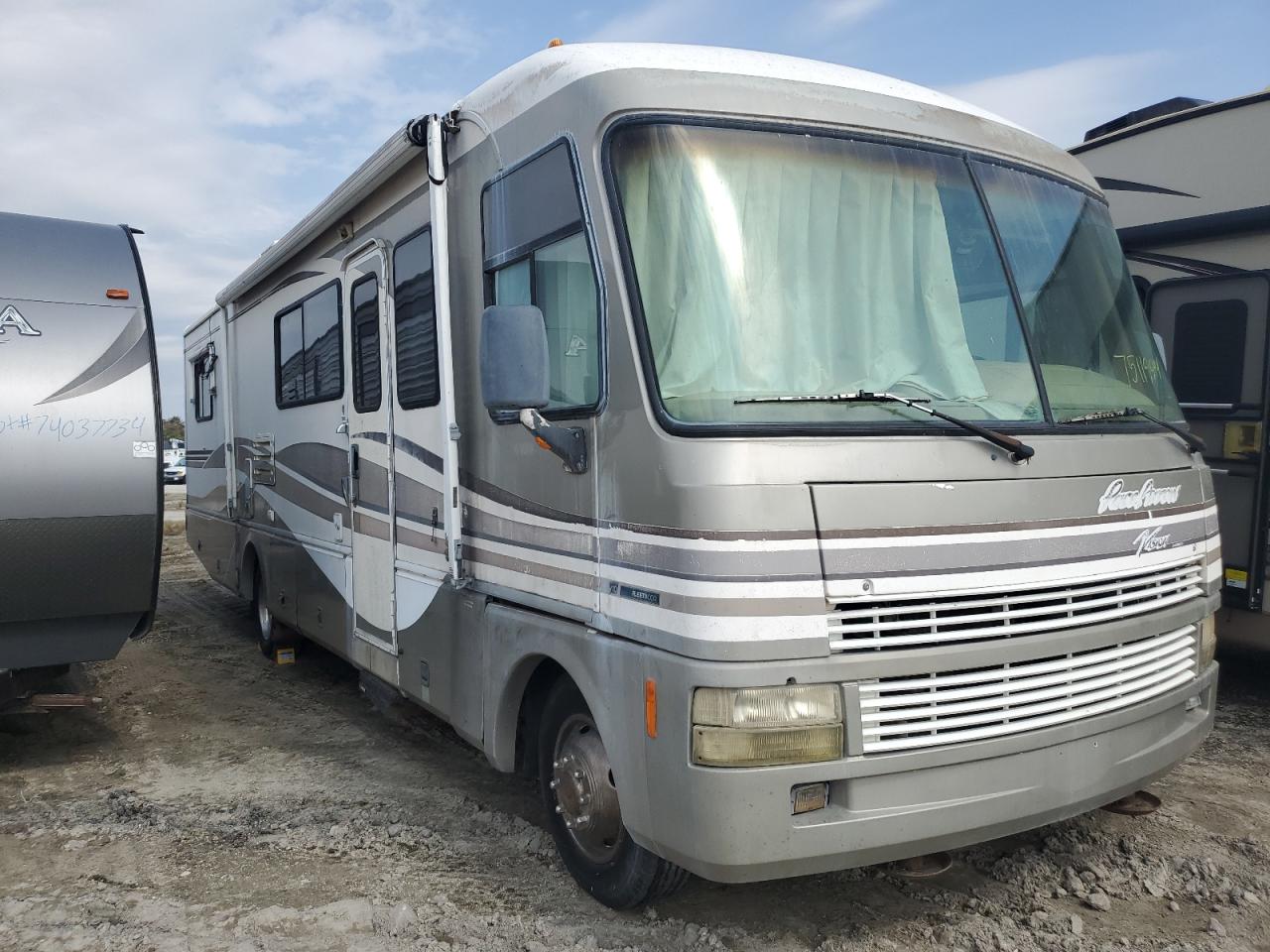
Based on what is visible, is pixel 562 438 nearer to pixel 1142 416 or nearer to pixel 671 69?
pixel 671 69

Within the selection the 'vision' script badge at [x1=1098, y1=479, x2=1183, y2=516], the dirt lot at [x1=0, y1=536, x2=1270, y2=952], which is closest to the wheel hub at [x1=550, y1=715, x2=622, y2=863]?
the dirt lot at [x1=0, y1=536, x2=1270, y2=952]

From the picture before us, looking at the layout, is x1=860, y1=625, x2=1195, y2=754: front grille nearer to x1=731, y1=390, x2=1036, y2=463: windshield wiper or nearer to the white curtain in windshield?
x1=731, y1=390, x2=1036, y2=463: windshield wiper

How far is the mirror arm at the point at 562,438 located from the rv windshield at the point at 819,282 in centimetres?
46

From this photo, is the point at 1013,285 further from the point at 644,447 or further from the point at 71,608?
the point at 71,608

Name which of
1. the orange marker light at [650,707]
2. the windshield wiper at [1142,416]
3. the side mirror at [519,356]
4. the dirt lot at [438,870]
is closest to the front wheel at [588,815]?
the dirt lot at [438,870]

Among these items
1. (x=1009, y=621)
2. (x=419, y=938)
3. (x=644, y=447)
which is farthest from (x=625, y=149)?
(x=419, y=938)

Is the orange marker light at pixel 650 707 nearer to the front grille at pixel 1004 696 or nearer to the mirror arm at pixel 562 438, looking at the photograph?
the front grille at pixel 1004 696

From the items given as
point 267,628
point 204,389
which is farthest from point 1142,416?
point 204,389

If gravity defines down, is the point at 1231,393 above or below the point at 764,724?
Answer: above

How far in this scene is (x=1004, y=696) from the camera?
3.38m

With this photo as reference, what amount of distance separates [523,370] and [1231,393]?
4.60m

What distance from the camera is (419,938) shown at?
3.75 metres

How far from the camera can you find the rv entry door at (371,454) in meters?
5.48

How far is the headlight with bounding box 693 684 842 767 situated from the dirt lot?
2.84 ft
